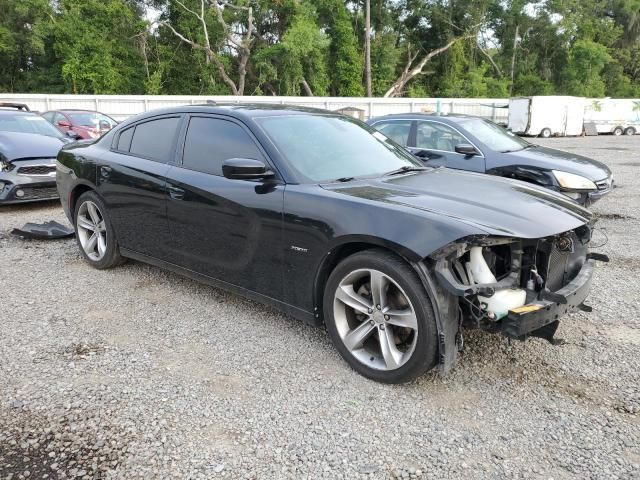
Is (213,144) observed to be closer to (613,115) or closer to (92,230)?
(92,230)

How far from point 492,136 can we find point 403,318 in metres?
5.66

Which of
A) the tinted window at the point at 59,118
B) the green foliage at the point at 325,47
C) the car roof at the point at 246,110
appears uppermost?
the green foliage at the point at 325,47

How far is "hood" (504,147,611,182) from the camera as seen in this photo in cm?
691

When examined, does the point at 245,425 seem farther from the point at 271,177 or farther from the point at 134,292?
the point at 134,292

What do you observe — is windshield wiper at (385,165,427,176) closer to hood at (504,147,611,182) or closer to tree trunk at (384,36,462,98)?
hood at (504,147,611,182)

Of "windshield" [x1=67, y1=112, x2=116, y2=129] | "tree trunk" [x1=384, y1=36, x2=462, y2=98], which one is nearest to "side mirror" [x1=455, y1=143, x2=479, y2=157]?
"windshield" [x1=67, y1=112, x2=116, y2=129]

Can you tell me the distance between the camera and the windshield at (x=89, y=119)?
1445cm

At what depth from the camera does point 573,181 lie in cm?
669

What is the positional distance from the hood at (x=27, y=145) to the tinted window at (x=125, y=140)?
12.4 feet

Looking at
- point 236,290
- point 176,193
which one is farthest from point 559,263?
point 176,193

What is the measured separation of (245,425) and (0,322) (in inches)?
93.5

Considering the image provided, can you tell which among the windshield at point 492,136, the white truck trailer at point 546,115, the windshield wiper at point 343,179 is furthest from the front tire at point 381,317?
the white truck trailer at point 546,115

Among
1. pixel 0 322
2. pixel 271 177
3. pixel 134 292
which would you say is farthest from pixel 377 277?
pixel 0 322

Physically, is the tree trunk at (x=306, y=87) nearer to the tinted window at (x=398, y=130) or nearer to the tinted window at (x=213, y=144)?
the tinted window at (x=398, y=130)
